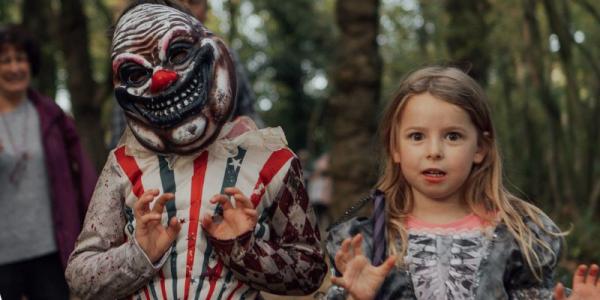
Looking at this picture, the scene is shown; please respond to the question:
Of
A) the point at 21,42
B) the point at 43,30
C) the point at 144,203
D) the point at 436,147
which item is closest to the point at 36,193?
the point at 21,42

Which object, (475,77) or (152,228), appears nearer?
(152,228)

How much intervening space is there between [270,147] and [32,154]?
8.34 ft

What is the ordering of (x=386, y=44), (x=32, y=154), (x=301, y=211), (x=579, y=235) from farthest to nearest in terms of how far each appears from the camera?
(x=386, y=44) → (x=579, y=235) → (x=32, y=154) → (x=301, y=211)

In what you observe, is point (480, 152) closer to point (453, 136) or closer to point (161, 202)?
point (453, 136)

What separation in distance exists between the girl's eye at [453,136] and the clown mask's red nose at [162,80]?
90 cm

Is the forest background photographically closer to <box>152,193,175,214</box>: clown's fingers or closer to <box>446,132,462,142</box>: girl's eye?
<box>446,132,462,142</box>: girl's eye

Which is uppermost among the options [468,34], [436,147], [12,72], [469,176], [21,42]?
[436,147]

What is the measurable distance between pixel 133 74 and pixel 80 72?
8.03 metres

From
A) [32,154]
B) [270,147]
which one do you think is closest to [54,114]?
[32,154]

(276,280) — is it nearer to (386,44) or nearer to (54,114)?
(54,114)

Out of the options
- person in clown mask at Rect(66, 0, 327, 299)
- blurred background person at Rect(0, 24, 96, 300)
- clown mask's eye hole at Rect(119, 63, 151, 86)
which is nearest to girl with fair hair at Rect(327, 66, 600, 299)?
person in clown mask at Rect(66, 0, 327, 299)

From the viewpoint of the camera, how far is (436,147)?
3320mm

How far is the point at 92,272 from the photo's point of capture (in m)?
3.32

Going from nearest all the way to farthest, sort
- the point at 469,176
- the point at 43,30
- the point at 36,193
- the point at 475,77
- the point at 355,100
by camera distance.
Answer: the point at 469,176 → the point at 36,193 → the point at 355,100 → the point at 475,77 → the point at 43,30
